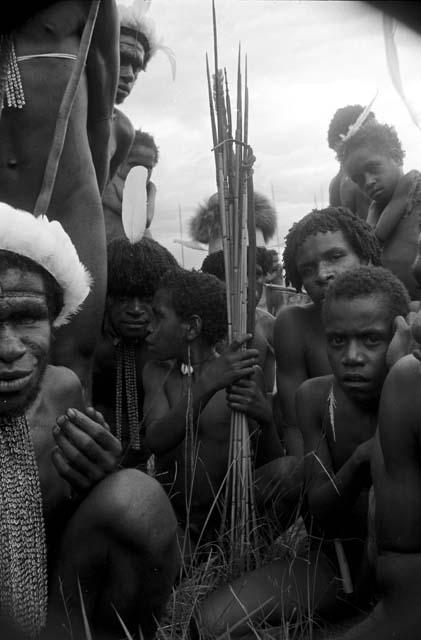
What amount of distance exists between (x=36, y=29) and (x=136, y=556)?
158 centimetres

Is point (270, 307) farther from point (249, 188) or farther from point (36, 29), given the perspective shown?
point (36, 29)

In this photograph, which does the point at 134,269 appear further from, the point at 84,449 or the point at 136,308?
the point at 84,449

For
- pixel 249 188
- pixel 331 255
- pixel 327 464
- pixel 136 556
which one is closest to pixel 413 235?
pixel 331 255

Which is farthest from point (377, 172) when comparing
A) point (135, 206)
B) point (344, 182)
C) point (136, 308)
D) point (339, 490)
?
point (339, 490)

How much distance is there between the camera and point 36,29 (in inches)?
101

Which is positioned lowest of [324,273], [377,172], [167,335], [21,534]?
[21,534]

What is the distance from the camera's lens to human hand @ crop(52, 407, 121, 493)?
178 cm

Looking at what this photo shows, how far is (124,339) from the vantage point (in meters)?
3.40

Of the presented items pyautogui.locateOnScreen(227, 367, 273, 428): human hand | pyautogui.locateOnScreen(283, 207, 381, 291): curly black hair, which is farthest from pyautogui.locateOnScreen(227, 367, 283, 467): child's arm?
pyautogui.locateOnScreen(283, 207, 381, 291): curly black hair

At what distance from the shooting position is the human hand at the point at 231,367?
9.20 ft

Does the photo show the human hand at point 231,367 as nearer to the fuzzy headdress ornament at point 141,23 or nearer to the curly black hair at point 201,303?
the curly black hair at point 201,303

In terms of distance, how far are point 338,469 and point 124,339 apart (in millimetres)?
1152

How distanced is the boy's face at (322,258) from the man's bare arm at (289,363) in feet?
0.45

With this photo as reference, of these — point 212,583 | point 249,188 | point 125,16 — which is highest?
point 125,16
